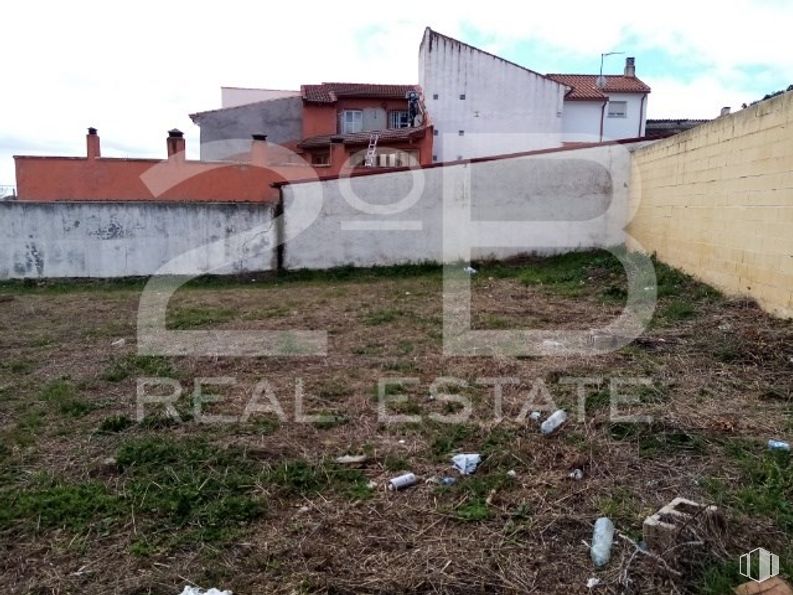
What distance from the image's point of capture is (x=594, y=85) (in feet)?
80.2

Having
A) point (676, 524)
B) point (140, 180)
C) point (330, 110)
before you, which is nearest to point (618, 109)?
point (330, 110)

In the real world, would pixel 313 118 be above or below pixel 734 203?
above

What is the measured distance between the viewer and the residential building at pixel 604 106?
23.0 meters

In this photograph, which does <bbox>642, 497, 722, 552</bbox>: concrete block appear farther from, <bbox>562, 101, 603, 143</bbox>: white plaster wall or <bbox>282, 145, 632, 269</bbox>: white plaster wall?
<bbox>562, 101, 603, 143</bbox>: white plaster wall

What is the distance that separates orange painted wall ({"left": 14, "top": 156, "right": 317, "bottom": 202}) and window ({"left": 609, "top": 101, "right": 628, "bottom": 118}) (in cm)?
1605

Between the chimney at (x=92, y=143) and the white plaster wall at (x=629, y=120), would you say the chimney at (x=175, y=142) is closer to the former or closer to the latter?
the chimney at (x=92, y=143)

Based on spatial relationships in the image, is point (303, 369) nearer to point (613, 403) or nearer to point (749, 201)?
point (613, 403)

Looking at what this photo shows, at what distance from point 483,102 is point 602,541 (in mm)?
20179

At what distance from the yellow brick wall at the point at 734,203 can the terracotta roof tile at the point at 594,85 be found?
15934 mm

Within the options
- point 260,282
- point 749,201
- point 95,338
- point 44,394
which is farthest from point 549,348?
point 260,282

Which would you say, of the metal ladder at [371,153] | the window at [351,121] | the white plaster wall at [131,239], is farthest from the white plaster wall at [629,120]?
the white plaster wall at [131,239]

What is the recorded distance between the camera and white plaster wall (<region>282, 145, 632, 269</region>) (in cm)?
1070

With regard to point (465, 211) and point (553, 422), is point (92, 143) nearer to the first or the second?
point (465, 211)

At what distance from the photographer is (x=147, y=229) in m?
11.6
